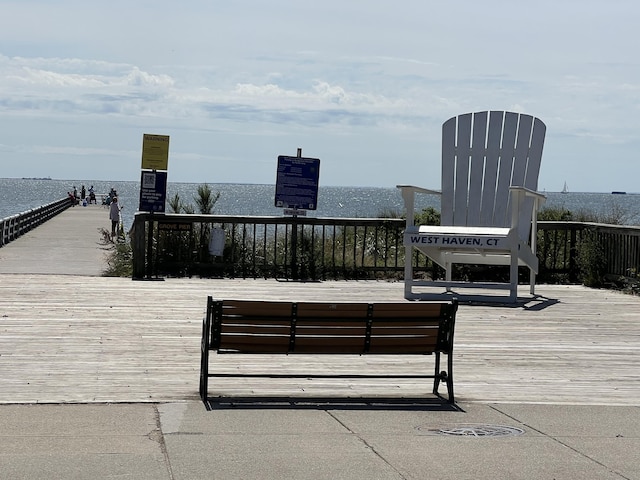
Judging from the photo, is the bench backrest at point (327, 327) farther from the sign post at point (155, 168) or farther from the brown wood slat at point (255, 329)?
the sign post at point (155, 168)

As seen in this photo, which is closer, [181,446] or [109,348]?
[181,446]

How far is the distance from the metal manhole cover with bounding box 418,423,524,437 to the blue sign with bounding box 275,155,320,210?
834 cm

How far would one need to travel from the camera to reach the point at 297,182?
13.9 meters

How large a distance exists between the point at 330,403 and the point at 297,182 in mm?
8116

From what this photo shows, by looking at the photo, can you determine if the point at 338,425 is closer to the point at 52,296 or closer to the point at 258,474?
the point at 258,474

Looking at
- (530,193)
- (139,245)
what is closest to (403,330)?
(530,193)

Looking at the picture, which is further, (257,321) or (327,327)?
(327,327)

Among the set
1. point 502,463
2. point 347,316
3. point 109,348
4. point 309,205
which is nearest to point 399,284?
point 309,205

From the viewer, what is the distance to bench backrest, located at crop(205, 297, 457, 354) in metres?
5.76

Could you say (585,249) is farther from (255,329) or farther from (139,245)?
(255,329)

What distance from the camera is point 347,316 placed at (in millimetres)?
5883

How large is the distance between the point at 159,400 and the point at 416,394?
149 centimetres

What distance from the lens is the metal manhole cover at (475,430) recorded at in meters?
5.21

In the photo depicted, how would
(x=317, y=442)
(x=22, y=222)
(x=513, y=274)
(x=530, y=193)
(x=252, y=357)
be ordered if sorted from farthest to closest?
(x=22, y=222) < (x=530, y=193) < (x=513, y=274) < (x=252, y=357) < (x=317, y=442)
